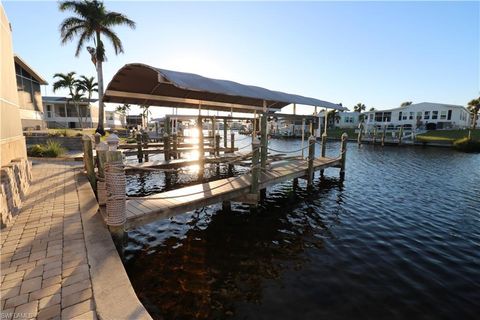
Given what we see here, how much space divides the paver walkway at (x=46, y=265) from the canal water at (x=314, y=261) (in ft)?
4.51

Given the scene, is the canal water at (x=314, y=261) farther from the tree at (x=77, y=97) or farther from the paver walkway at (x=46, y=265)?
the tree at (x=77, y=97)

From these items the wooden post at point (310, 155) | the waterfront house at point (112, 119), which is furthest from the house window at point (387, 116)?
the waterfront house at point (112, 119)

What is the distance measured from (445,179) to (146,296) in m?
18.7

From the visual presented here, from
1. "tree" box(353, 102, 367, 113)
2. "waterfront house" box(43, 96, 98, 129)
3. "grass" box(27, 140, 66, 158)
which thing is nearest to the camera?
"grass" box(27, 140, 66, 158)

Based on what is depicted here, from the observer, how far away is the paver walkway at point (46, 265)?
3062 millimetres

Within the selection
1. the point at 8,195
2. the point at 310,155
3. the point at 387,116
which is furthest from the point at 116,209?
the point at 387,116

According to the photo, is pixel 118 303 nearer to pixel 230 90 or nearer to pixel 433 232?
pixel 230 90

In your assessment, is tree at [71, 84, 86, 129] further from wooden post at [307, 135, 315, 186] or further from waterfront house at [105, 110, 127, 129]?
wooden post at [307, 135, 315, 186]

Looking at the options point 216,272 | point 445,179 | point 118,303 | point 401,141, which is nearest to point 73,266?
point 118,303

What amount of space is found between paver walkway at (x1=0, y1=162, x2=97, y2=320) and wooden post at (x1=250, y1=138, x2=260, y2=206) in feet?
17.0

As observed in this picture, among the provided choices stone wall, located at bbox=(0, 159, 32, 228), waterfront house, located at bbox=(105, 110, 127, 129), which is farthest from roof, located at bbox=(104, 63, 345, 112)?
waterfront house, located at bbox=(105, 110, 127, 129)

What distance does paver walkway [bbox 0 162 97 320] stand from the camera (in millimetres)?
3062

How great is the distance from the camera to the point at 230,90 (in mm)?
8211

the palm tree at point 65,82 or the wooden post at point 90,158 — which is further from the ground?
the palm tree at point 65,82
